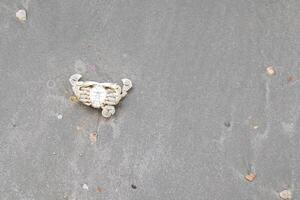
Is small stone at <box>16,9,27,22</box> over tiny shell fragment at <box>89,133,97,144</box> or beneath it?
over

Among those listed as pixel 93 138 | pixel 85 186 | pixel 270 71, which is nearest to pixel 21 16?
pixel 93 138

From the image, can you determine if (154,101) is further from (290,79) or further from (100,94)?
(290,79)

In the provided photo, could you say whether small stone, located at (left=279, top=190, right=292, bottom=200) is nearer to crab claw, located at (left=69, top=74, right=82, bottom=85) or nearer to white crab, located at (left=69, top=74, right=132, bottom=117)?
white crab, located at (left=69, top=74, right=132, bottom=117)

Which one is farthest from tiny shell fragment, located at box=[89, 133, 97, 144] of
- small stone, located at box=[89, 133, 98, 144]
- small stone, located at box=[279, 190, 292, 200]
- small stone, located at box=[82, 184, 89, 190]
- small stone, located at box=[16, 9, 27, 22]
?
small stone, located at box=[279, 190, 292, 200]

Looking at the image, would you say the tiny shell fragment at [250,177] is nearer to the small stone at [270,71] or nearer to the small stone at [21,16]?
the small stone at [270,71]

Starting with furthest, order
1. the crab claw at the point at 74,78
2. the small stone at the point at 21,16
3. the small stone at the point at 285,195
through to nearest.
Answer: the small stone at the point at 21,16 → the crab claw at the point at 74,78 → the small stone at the point at 285,195

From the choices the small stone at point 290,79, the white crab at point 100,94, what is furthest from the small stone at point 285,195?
the white crab at point 100,94

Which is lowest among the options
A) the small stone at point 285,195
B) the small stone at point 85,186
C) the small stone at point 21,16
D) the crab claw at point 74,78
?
the small stone at point 85,186

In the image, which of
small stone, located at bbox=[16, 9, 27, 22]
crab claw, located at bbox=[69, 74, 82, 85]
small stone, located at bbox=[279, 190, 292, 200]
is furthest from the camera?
small stone, located at bbox=[16, 9, 27, 22]

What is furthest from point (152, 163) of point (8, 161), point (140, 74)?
point (8, 161)
